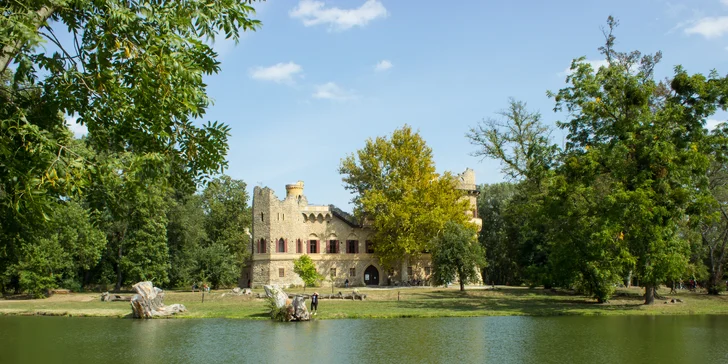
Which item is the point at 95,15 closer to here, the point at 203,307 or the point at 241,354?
the point at 241,354

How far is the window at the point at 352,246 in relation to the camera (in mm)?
53156

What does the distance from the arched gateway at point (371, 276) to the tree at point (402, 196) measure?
8.46 feet

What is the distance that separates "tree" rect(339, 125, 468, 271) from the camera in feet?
155

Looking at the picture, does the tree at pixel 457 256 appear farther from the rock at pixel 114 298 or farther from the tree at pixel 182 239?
the rock at pixel 114 298

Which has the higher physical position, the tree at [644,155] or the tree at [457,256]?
the tree at [644,155]

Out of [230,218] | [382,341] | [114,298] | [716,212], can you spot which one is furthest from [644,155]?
[230,218]

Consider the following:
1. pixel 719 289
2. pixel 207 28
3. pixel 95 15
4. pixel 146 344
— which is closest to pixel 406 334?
pixel 146 344

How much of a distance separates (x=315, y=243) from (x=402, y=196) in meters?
9.23

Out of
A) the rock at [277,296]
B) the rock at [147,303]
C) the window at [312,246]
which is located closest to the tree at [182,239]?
the window at [312,246]

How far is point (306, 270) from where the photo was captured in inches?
1908

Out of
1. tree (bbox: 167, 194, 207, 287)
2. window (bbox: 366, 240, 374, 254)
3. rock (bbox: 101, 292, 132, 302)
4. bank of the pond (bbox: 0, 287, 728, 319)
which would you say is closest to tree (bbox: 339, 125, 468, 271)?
window (bbox: 366, 240, 374, 254)

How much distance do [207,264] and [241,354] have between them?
32.0 m

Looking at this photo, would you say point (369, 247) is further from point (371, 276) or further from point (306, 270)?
point (306, 270)

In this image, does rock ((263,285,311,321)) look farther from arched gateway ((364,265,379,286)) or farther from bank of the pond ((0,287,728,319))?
arched gateway ((364,265,379,286))
